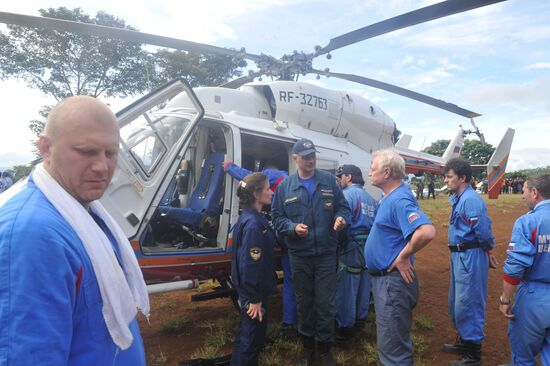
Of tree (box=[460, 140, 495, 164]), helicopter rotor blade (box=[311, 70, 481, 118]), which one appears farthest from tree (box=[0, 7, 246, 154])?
tree (box=[460, 140, 495, 164])

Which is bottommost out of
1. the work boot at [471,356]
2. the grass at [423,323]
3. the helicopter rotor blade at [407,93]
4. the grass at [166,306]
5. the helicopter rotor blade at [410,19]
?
the grass at [166,306]

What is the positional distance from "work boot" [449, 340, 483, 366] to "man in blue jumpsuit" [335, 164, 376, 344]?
1108mm

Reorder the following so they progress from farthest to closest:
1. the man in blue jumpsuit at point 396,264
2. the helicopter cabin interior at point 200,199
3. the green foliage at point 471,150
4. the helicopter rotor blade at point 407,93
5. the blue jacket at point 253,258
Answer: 1. the green foliage at point 471,150
2. the helicopter rotor blade at point 407,93
3. the helicopter cabin interior at point 200,199
4. the blue jacket at point 253,258
5. the man in blue jumpsuit at point 396,264

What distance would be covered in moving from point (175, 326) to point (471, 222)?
12.5ft

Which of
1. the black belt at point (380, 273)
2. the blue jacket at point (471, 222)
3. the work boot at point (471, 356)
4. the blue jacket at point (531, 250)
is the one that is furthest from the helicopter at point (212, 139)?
the work boot at point (471, 356)

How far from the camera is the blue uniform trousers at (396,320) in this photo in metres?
2.51

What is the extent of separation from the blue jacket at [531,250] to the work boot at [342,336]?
6.55ft

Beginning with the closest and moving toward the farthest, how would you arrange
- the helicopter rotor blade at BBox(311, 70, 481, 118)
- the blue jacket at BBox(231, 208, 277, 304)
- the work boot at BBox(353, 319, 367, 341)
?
the blue jacket at BBox(231, 208, 277, 304) < the work boot at BBox(353, 319, 367, 341) < the helicopter rotor blade at BBox(311, 70, 481, 118)

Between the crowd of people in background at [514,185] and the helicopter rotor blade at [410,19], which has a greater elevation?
the helicopter rotor blade at [410,19]

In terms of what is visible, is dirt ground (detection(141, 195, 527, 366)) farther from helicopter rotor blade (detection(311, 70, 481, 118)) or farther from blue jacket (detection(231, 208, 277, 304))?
helicopter rotor blade (detection(311, 70, 481, 118))

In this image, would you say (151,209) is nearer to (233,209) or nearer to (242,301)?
(233,209)

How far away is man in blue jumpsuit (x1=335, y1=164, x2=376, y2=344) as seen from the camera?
414cm

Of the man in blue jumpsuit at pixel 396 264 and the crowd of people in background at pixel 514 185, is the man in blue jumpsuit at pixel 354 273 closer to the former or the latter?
the man in blue jumpsuit at pixel 396 264

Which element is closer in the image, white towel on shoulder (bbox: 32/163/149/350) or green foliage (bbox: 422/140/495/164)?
white towel on shoulder (bbox: 32/163/149/350)
